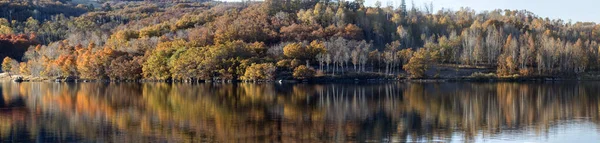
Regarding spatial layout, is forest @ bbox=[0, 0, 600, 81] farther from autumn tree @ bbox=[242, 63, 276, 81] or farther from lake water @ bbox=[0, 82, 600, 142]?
lake water @ bbox=[0, 82, 600, 142]

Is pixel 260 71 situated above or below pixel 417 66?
below

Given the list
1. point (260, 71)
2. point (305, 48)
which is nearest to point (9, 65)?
point (260, 71)

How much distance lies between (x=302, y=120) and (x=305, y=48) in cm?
6314

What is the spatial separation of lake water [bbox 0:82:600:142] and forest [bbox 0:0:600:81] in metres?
42.9

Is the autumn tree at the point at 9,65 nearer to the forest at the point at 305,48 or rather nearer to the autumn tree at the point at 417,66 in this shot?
the forest at the point at 305,48

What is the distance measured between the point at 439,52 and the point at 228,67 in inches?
1451


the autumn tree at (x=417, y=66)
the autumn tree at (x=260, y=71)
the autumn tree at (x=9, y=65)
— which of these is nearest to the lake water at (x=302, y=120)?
the autumn tree at (x=260, y=71)

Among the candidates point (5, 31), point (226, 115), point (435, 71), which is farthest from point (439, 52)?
point (5, 31)

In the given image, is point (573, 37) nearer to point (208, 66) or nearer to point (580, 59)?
point (580, 59)

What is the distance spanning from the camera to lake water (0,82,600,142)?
87.7 ft

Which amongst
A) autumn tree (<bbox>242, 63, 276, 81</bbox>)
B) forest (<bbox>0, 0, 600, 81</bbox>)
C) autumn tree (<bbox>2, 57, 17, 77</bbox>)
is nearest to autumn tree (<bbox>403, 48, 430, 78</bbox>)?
forest (<bbox>0, 0, 600, 81</bbox>)

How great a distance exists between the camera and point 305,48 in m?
95.4

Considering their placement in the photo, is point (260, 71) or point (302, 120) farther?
point (260, 71)

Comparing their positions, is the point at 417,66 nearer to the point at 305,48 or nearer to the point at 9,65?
the point at 305,48
